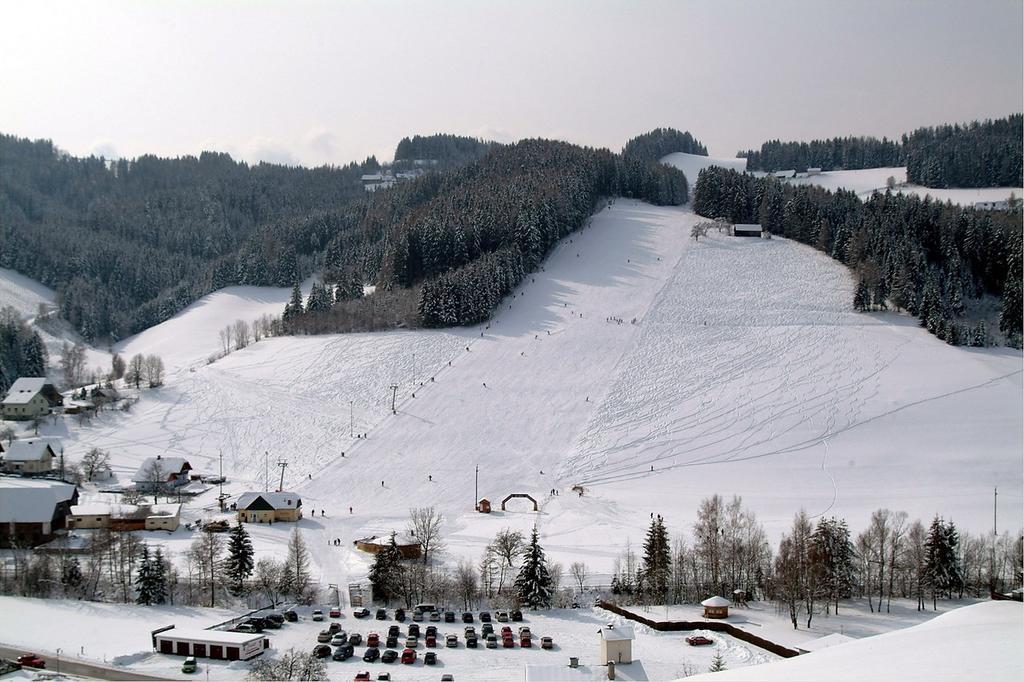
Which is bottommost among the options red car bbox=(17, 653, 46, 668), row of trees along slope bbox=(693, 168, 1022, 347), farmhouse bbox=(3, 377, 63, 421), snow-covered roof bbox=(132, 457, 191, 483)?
red car bbox=(17, 653, 46, 668)

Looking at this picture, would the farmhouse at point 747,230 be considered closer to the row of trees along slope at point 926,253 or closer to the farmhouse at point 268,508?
the row of trees along slope at point 926,253

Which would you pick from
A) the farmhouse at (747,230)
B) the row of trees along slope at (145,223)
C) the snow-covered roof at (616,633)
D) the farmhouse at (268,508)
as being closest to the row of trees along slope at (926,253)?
the farmhouse at (747,230)

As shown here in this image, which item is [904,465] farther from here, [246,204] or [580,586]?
[246,204]

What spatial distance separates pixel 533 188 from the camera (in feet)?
263

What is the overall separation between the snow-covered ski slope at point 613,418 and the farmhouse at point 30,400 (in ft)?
14.5

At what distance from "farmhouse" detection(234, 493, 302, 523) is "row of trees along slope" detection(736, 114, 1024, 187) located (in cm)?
7454

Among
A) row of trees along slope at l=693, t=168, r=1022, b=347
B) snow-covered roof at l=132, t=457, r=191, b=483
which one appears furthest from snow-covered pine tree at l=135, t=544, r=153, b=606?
row of trees along slope at l=693, t=168, r=1022, b=347

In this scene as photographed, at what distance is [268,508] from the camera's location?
122 ft

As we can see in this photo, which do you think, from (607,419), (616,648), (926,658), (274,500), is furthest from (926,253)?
(926,658)

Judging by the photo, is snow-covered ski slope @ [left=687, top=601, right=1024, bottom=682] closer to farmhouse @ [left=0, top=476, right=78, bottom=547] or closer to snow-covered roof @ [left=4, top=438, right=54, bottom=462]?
farmhouse @ [left=0, top=476, right=78, bottom=547]

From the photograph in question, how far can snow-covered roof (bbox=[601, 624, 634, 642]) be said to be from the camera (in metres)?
22.4

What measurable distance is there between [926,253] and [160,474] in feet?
172

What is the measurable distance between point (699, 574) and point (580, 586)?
4257 millimetres

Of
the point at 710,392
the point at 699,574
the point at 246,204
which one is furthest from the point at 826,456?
the point at 246,204
